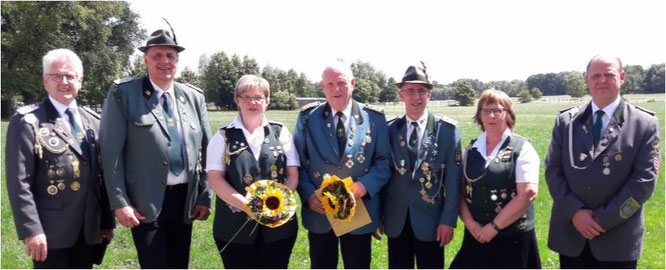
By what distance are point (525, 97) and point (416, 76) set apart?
95838mm

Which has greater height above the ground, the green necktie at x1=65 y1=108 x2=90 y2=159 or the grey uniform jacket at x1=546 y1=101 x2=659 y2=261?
the green necktie at x1=65 y1=108 x2=90 y2=159

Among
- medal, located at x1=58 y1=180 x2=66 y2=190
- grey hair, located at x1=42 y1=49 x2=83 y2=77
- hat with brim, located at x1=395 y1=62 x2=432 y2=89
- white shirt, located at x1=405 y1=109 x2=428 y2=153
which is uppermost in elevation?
grey hair, located at x1=42 y1=49 x2=83 y2=77

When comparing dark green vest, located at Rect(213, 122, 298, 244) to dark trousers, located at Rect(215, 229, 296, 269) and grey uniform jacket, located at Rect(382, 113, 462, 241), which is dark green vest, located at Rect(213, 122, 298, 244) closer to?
dark trousers, located at Rect(215, 229, 296, 269)

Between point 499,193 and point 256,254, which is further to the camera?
point 256,254

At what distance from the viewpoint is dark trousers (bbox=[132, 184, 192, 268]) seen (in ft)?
14.5

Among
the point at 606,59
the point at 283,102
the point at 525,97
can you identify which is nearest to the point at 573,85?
the point at 525,97

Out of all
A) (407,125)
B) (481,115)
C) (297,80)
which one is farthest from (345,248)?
(297,80)

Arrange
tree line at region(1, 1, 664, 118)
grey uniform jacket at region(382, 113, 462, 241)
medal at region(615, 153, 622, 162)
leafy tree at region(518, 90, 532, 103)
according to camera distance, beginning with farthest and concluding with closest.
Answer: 1. leafy tree at region(518, 90, 532, 103)
2. tree line at region(1, 1, 664, 118)
3. grey uniform jacket at region(382, 113, 462, 241)
4. medal at region(615, 153, 622, 162)

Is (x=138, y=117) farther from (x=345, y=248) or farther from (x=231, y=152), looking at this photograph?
(x=345, y=248)

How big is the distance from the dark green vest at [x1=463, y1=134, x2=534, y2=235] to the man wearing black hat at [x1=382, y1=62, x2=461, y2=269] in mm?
171

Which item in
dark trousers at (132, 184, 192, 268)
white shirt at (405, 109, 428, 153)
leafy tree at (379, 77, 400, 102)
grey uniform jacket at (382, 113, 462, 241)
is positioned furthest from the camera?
leafy tree at (379, 77, 400, 102)

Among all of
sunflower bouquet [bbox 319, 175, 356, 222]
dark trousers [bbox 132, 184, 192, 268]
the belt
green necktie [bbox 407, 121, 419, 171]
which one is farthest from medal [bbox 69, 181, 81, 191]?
green necktie [bbox 407, 121, 419, 171]

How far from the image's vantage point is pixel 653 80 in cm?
6675

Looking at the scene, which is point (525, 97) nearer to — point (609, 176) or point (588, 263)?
point (588, 263)
